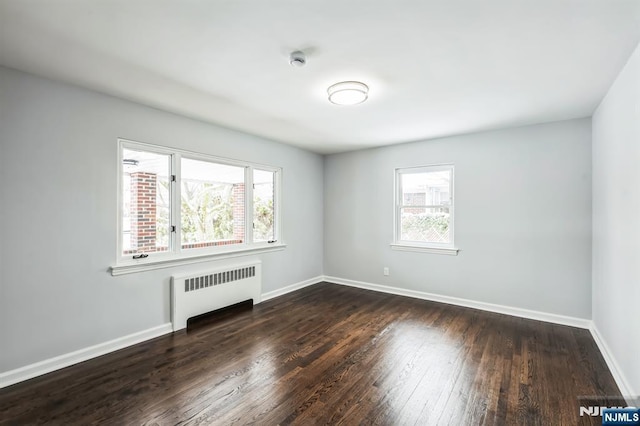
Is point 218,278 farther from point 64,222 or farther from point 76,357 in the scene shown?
point 64,222

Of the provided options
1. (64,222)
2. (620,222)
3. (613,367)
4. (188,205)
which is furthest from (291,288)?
(620,222)

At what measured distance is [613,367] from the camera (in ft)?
8.25

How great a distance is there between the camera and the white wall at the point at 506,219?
356 centimetres

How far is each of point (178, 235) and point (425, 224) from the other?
367 centimetres

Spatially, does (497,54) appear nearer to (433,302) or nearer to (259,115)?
(259,115)

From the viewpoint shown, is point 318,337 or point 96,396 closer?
point 96,396

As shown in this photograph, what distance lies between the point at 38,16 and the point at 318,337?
3.43 meters

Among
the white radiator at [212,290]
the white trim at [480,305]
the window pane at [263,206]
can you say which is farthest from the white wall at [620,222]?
the window pane at [263,206]

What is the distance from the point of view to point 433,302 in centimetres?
450

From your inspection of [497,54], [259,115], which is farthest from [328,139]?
[497,54]

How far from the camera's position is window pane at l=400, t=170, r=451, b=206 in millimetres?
4578

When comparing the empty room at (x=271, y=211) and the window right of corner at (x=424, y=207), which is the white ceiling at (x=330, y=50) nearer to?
A: the empty room at (x=271, y=211)

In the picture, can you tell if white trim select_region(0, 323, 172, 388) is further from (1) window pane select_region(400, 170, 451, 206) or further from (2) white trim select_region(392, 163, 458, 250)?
(1) window pane select_region(400, 170, 451, 206)

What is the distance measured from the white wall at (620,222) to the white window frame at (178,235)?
400 cm
